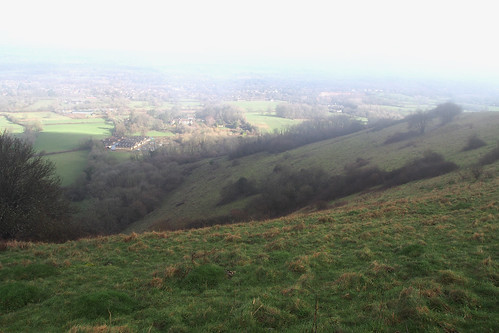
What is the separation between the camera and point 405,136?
58.4m

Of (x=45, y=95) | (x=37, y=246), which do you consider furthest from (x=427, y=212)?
(x=45, y=95)

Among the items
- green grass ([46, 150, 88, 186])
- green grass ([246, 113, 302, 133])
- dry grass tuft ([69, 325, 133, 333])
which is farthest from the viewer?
green grass ([246, 113, 302, 133])

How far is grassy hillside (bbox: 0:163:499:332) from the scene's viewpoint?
6.68 meters

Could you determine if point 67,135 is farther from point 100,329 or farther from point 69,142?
point 100,329

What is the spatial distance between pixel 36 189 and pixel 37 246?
29.4 ft

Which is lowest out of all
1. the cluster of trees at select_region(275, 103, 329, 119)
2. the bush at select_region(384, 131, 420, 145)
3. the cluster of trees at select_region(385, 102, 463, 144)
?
the cluster of trees at select_region(275, 103, 329, 119)

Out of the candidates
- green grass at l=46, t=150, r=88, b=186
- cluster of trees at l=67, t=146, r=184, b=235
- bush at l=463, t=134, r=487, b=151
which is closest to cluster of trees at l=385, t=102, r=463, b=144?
bush at l=463, t=134, r=487, b=151

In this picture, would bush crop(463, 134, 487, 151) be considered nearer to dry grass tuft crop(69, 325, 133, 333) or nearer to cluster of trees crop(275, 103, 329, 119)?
dry grass tuft crop(69, 325, 133, 333)

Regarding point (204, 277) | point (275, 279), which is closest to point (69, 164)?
point (204, 277)

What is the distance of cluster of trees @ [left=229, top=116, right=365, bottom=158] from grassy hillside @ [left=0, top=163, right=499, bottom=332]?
201 ft

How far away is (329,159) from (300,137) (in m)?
31.4

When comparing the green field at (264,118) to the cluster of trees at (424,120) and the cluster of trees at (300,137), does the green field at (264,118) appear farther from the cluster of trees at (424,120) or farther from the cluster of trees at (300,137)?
the cluster of trees at (424,120)

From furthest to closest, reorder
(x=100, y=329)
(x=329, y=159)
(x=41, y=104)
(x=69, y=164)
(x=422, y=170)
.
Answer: (x=41, y=104) → (x=69, y=164) → (x=329, y=159) → (x=422, y=170) → (x=100, y=329)

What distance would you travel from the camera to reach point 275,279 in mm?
9688
